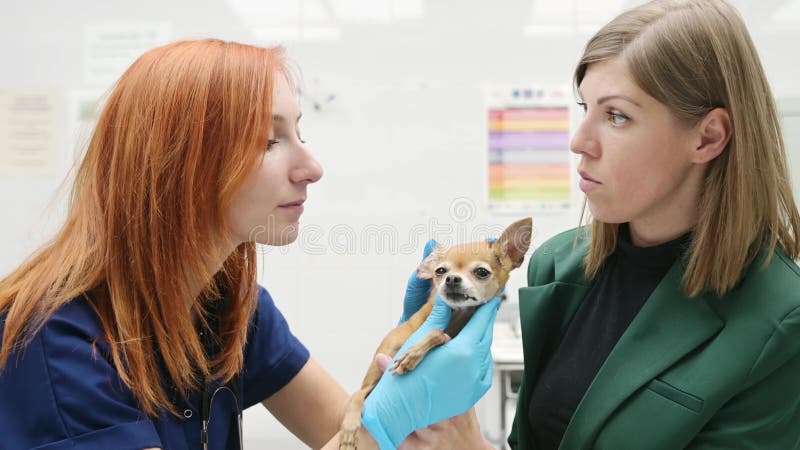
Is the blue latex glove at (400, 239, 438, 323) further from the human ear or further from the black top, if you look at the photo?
the human ear

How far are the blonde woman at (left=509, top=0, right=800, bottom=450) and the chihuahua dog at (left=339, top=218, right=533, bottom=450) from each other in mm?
188

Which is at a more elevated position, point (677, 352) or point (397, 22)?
point (397, 22)

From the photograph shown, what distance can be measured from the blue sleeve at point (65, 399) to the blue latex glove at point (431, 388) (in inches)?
12.8

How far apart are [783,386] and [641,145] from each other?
35 cm

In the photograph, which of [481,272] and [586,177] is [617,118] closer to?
[586,177]

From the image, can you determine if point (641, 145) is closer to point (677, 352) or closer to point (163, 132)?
point (677, 352)

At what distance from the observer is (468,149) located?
2324 mm

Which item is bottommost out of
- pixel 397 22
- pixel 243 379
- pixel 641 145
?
pixel 243 379

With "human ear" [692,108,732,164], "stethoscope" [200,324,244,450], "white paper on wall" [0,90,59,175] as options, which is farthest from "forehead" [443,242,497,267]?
"white paper on wall" [0,90,59,175]

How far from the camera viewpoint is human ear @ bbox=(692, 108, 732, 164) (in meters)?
0.74

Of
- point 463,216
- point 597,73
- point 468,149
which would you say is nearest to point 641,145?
point 597,73

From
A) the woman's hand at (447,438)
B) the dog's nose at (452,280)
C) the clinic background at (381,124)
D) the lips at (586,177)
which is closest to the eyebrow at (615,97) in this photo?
the lips at (586,177)

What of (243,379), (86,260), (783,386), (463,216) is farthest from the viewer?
(463,216)

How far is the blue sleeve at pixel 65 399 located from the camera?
715 millimetres
